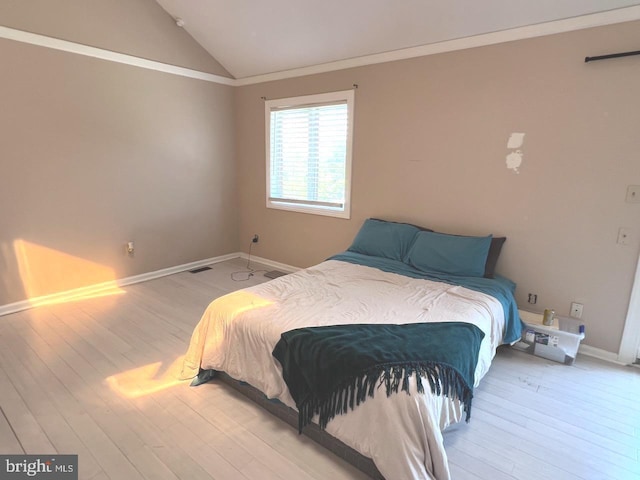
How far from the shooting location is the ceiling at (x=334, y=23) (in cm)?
258

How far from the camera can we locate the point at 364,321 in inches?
80.0

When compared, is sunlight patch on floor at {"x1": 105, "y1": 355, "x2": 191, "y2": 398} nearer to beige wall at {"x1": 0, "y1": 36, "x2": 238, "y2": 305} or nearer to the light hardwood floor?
the light hardwood floor

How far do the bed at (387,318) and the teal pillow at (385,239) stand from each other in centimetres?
1

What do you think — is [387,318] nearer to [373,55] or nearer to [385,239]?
[385,239]

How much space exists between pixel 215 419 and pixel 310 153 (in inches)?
121

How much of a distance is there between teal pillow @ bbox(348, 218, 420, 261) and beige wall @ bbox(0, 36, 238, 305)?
7.59 ft

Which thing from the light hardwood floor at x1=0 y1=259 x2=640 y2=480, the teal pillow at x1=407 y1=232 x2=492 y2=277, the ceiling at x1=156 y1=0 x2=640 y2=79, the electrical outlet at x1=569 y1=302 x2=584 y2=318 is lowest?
the light hardwood floor at x1=0 y1=259 x2=640 y2=480

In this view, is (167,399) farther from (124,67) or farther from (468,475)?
(124,67)

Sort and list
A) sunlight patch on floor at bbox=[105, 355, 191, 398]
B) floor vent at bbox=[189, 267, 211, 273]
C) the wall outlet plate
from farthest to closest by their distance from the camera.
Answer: floor vent at bbox=[189, 267, 211, 273] → the wall outlet plate → sunlight patch on floor at bbox=[105, 355, 191, 398]

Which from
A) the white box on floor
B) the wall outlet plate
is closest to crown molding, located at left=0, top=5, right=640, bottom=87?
the wall outlet plate

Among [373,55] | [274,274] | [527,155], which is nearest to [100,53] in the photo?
[373,55]

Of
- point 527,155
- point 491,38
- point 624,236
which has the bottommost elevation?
point 624,236

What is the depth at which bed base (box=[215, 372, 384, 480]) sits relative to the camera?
1.63 metres

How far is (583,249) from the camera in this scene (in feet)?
8.66
